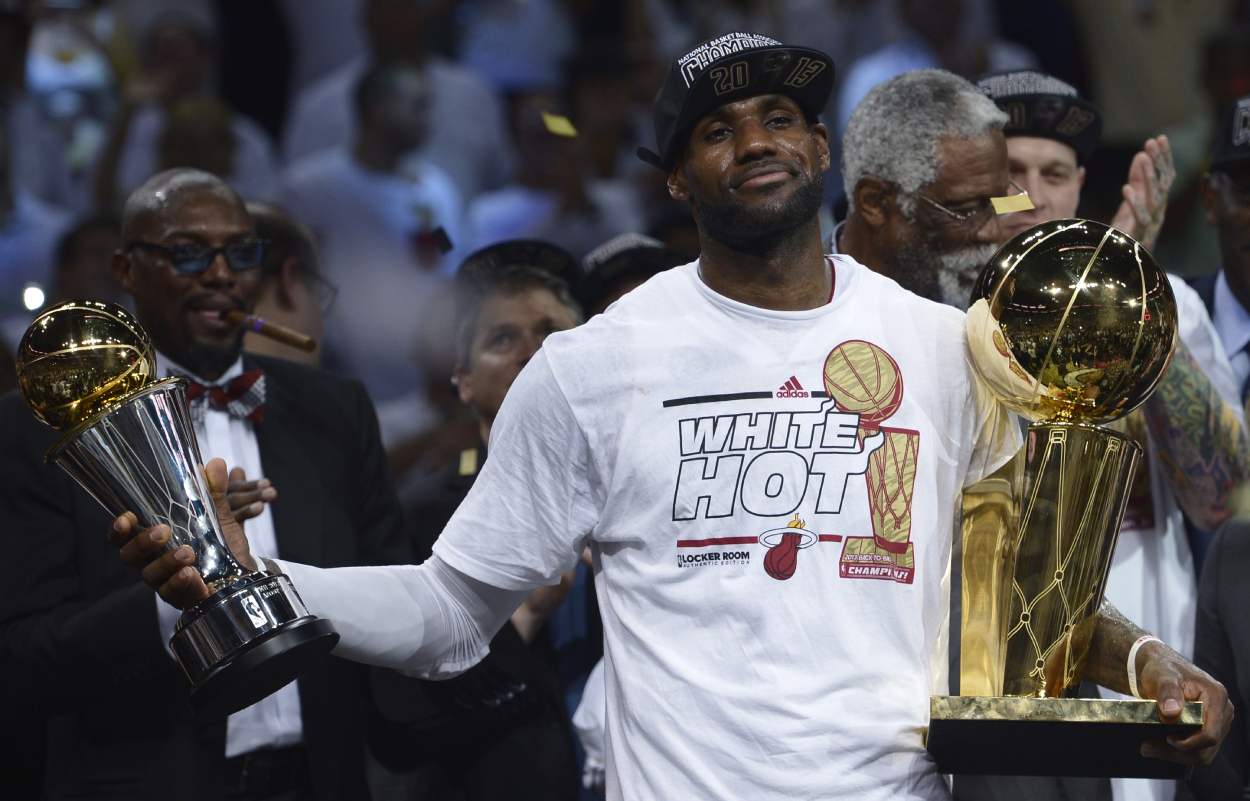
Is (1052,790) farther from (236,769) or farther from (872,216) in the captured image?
(236,769)

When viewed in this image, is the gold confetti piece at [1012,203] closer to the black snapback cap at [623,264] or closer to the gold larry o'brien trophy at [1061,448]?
the gold larry o'brien trophy at [1061,448]

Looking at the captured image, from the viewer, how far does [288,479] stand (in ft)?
11.0

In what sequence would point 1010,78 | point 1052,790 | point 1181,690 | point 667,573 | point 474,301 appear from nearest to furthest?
point 1181,690 → point 667,573 → point 1052,790 → point 1010,78 → point 474,301

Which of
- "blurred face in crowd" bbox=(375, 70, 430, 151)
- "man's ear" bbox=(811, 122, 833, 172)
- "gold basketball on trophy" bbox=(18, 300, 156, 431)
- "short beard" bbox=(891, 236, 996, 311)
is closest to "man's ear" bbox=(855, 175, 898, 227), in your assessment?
"short beard" bbox=(891, 236, 996, 311)

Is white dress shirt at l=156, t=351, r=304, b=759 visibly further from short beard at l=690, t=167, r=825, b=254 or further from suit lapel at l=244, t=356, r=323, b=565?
short beard at l=690, t=167, r=825, b=254

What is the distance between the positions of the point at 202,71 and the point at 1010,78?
472 centimetres

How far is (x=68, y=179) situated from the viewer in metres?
7.11

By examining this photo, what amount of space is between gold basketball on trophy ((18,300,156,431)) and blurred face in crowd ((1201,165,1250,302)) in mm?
2837

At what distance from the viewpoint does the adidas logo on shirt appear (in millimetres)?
2307

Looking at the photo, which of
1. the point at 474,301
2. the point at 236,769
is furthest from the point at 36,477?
the point at 474,301

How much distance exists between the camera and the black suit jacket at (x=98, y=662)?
9.64 feet

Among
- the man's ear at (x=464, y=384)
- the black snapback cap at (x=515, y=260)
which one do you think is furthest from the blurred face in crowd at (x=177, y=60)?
the man's ear at (x=464, y=384)

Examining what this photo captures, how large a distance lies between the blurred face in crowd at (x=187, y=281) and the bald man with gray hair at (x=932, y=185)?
1500 millimetres

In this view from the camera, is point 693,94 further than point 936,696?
Yes
